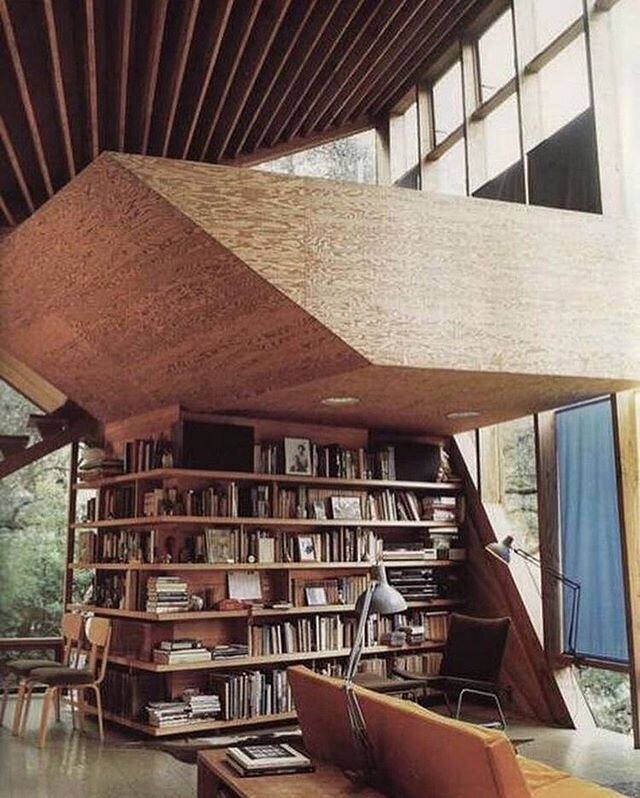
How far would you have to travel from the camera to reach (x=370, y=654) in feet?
24.4

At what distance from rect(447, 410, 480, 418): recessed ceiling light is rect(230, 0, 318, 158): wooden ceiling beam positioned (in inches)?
121

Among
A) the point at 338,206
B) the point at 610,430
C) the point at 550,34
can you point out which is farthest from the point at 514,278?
the point at 550,34

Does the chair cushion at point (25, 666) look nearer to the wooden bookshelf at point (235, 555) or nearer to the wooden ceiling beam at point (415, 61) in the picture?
the wooden bookshelf at point (235, 555)

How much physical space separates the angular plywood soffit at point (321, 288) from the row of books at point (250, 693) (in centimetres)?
221

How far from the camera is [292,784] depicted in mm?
3188

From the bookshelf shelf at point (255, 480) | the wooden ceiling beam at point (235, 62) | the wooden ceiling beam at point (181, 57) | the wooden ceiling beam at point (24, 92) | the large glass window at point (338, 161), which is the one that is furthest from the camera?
the large glass window at point (338, 161)

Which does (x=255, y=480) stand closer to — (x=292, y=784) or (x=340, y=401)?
(x=340, y=401)

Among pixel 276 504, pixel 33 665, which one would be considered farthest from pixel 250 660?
pixel 33 665

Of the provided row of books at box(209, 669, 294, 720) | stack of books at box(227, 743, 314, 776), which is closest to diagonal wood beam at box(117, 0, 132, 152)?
stack of books at box(227, 743, 314, 776)

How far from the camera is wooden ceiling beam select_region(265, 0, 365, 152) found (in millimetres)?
6207

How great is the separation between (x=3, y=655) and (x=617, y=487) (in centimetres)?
615

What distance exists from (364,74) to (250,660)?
17.8 ft

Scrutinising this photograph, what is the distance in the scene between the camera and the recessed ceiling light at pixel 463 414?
6.98 meters

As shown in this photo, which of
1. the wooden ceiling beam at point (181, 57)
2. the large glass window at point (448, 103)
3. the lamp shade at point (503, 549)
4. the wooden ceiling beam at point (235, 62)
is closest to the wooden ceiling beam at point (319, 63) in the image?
the wooden ceiling beam at point (235, 62)
